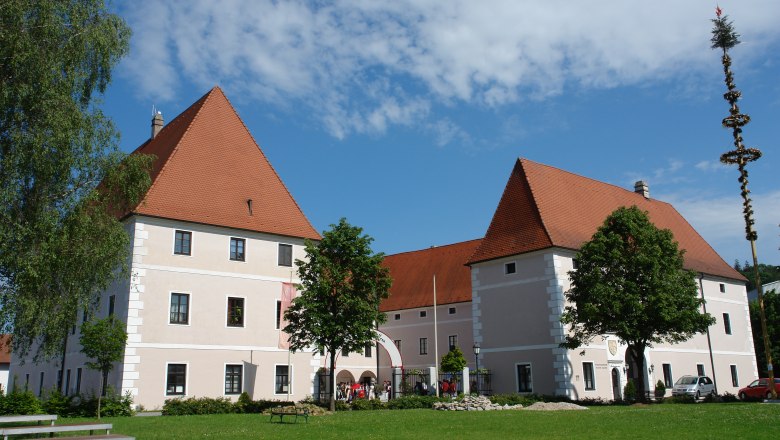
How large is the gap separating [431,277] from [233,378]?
1027 inches

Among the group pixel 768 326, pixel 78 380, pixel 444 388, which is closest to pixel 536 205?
pixel 444 388

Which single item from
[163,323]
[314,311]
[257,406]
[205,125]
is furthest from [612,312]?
→ [205,125]

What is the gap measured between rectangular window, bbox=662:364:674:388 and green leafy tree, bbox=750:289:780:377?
17.2 metres

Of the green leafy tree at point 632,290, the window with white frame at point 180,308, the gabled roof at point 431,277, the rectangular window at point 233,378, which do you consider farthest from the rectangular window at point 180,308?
the gabled roof at point 431,277

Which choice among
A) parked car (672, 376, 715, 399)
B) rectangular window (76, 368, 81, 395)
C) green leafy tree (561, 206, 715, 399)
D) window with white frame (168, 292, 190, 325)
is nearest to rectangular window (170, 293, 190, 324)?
window with white frame (168, 292, 190, 325)

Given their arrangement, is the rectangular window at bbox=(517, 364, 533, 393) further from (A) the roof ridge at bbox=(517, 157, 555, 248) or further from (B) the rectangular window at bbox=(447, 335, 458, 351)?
(B) the rectangular window at bbox=(447, 335, 458, 351)

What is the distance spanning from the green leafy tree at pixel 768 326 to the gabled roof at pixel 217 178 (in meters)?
41.7

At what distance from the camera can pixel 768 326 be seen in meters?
57.3

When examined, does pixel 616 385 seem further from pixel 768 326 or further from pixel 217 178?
pixel 768 326

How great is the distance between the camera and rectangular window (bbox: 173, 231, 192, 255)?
31.0 m

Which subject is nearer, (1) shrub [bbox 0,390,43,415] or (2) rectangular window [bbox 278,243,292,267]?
(1) shrub [bbox 0,390,43,415]

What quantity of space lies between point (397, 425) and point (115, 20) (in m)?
15.8

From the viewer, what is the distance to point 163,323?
1168 inches

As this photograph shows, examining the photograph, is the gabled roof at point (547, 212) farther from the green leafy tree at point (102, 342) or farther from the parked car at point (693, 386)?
the green leafy tree at point (102, 342)
